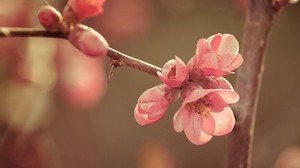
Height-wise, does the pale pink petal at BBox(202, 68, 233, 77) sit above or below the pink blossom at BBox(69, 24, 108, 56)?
below

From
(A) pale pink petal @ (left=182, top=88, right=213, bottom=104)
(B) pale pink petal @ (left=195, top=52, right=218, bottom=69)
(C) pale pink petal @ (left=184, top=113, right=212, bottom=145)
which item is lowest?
(C) pale pink petal @ (left=184, top=113, right=212, bottom=145)

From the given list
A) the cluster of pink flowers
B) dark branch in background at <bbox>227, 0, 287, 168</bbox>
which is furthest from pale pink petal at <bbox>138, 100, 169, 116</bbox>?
dark branch in background at <bbox>227, 0, 287, 168</bbox>

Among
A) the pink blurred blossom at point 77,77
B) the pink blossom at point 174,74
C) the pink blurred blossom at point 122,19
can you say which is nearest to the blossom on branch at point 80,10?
the pink blossom at point 174,74

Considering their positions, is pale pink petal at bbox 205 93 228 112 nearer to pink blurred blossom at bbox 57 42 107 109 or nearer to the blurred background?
the blurred background

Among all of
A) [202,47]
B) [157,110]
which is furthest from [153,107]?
[202,47]

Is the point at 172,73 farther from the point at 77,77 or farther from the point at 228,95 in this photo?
the point at 77,77

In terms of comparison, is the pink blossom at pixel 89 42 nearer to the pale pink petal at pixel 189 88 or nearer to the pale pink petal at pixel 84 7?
the pale pink petal at pixel 84 7

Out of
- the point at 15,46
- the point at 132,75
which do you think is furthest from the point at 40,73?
the point at 132,75
